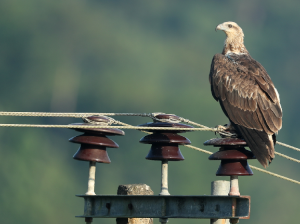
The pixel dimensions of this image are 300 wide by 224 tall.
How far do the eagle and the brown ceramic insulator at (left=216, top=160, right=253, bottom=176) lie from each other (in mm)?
604

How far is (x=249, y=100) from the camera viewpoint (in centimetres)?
1052

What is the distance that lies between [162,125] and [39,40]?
6106 cm

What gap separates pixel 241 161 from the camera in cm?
842

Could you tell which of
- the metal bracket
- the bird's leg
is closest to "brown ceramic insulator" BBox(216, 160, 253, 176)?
the metal bracket

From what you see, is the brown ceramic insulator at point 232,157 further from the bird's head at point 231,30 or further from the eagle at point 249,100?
the bird's head at point 231,30

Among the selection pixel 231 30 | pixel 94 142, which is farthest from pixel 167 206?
pixel 231 30

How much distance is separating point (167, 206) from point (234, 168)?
101cm

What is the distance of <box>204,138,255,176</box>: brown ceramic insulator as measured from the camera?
8.34 meters

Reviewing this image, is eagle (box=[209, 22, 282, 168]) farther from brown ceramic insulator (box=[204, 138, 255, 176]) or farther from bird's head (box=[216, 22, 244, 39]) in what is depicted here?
bird's head (box=[216, 22, 244, 39])

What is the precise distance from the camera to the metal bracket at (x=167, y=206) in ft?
25.6

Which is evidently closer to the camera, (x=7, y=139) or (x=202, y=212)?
(x=202, y=212)

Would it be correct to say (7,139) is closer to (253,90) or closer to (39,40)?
(39,40)

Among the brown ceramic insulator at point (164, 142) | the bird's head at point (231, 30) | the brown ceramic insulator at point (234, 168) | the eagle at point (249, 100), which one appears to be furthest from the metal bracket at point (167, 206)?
the bird's head at point (231, 30)

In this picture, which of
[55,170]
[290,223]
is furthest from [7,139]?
[290,223]
